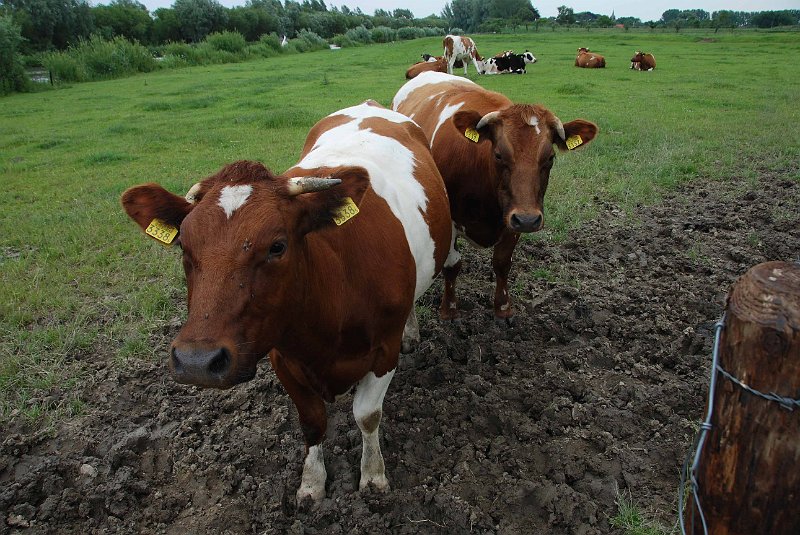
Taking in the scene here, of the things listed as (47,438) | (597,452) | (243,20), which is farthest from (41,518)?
(243,20)

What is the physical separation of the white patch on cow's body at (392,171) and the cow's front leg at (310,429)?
0.91m

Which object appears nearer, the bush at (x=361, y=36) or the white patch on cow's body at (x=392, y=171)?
the white patch on cow's body at (x=392, y=171)

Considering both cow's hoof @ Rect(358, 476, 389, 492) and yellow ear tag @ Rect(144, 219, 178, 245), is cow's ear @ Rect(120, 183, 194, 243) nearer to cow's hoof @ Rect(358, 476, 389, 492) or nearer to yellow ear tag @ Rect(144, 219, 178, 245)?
yellow ear tag @ Rect(144, 219, 178, 245)

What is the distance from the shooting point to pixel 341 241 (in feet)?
8.48

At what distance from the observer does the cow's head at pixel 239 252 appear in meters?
1.86

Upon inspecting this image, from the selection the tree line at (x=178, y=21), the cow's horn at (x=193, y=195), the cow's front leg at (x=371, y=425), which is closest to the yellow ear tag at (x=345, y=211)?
the cow's horn at (x=193, y=195)

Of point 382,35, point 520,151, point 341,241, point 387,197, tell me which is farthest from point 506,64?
point 382,35

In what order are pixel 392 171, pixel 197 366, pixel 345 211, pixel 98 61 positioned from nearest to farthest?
pixel 197 366, pixel 345 211, pixel 392 171, pixel 98 61

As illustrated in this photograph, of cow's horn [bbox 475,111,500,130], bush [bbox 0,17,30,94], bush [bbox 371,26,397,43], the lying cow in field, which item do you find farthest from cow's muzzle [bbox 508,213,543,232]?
bush [bbox 371,26,397,43]

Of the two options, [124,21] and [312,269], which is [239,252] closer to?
[312,269]

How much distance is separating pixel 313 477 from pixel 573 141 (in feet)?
10.7

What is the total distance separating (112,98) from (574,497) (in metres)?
21.0

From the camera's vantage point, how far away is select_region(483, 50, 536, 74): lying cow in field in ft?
73.7

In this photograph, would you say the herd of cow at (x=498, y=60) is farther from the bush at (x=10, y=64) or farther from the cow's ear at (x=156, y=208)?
the cow's ear at (x=156, y=208)
